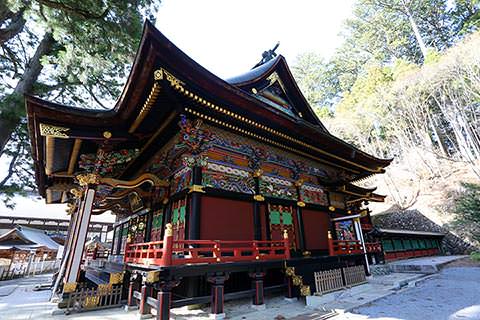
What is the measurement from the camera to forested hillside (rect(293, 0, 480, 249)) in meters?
19.1

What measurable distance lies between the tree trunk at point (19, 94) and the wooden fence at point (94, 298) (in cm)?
781

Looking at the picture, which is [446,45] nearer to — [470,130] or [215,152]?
[470,130]

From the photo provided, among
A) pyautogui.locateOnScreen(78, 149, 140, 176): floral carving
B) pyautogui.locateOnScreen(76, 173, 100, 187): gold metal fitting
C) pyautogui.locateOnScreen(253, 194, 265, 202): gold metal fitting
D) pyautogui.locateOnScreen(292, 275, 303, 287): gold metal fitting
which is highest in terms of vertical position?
pyautogui.locateOnScreen(78, 149, 140, 176): floral carving

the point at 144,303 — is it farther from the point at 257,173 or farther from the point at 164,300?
the point at 257,173

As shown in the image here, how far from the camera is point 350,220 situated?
11.3 meters

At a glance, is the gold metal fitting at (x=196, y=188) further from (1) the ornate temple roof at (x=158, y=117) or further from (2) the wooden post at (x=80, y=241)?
(2) the wooden post at (x=80, y=241)

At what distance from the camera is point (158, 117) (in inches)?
279

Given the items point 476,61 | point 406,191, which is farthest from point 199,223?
point 406,191

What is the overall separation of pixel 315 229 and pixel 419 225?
15.9m

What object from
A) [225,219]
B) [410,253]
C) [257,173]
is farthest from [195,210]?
[410,253]

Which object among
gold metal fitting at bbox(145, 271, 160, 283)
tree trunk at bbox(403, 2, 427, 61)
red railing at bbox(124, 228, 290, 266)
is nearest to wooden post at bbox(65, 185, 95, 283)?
red railing at bbox(124, 228, 290, 266)

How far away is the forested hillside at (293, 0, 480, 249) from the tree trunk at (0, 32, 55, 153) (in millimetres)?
23070

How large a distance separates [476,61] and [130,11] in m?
23.2

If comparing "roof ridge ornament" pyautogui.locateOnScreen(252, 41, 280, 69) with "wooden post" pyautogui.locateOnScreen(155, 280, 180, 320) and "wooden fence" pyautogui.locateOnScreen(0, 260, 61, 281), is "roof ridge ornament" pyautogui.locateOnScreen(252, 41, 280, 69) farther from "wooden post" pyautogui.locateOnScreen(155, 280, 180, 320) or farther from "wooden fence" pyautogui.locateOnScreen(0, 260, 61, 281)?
"wooden fence" pyautogui.locateOnScreen(0, 260, 61, 281)
